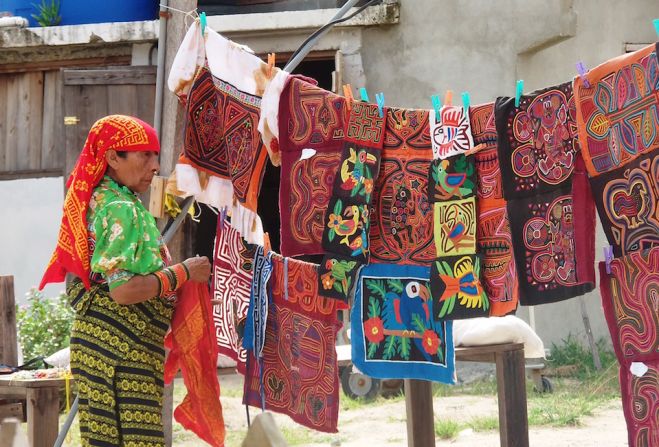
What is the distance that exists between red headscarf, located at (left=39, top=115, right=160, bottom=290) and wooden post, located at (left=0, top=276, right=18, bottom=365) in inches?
69.6

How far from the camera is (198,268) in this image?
3646 mm

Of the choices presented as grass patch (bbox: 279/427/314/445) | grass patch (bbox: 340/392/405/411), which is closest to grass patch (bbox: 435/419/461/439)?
grass patch (bbox: 279/427/314/445)

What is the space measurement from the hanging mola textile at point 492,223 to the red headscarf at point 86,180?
3.72 feet

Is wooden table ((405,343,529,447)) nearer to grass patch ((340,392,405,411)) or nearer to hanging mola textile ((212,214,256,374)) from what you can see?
hanging mola textile ((212,214,256,374))

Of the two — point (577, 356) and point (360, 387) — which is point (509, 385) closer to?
point (360, 387)

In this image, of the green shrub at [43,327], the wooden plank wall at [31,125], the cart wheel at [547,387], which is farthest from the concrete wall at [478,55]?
the green shrub at [43,327]

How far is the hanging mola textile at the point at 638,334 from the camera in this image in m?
2.88

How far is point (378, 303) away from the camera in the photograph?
3.80 m

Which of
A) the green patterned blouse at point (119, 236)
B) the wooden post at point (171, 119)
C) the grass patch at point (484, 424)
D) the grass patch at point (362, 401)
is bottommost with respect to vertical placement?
the grass patch at point (484, 424)

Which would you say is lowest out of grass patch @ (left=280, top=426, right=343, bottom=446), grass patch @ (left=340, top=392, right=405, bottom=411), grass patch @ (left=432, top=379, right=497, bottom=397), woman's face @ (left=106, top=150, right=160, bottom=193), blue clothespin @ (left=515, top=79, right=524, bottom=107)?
grass patch @ (left=280, top=426, right=343, bottom=446)

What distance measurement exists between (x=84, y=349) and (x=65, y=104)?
13.5 feet

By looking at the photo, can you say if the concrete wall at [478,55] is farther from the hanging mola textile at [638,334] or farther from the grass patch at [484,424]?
the hanging mola textile at [638,334]

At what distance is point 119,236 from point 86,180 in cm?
25

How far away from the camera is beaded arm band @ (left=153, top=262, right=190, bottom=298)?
11.4ft
